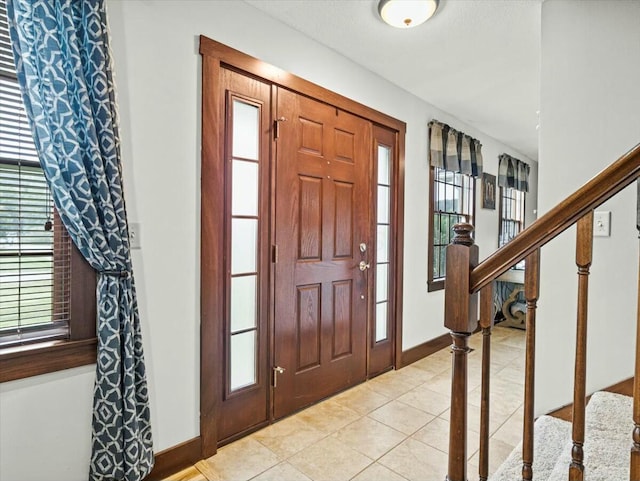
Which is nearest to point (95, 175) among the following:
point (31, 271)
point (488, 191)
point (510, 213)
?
point (31, 271)

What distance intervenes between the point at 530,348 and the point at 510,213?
5278 mm

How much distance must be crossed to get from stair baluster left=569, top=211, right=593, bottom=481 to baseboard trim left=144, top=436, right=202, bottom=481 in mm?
1721

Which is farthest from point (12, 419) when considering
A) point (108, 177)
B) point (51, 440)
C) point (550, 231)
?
point (550, 231)

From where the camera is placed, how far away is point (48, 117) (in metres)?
1.46

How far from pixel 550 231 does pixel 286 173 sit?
169 centimetres

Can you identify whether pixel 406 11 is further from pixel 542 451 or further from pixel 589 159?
pixel 542 451

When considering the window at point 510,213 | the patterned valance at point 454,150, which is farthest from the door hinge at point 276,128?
the window at point 510,213

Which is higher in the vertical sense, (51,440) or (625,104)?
(625,104)

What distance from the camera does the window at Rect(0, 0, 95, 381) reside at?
1.45 metres

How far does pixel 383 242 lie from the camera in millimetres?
3293

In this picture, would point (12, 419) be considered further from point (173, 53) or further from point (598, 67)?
point (598, 67)

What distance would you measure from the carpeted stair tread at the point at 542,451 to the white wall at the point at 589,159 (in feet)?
0.93

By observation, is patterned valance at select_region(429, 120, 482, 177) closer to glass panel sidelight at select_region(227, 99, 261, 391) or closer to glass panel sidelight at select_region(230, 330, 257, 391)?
glass panel sidelight at select_region(227, 99, 261, 391)

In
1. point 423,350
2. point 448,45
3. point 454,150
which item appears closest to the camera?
point 448,45
